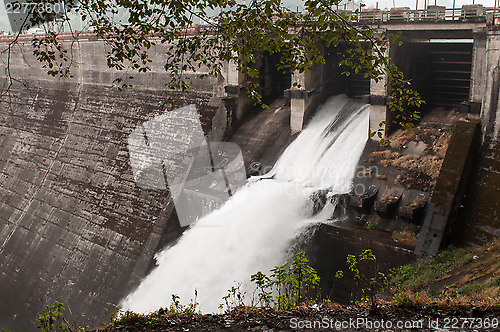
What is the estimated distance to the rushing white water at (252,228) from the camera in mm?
9594

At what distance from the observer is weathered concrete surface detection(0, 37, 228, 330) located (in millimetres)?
11703

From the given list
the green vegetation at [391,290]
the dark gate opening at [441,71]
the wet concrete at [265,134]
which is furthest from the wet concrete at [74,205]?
the dark gate opening at [441,71]

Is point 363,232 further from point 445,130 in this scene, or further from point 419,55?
point 419,55

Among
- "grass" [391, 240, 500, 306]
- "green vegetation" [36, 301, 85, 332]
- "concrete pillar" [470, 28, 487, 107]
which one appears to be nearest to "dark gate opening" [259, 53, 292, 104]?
"concrete pillar" [470, 28, 487, 107]

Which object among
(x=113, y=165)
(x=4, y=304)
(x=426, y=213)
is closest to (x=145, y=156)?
(x=113, y=165)

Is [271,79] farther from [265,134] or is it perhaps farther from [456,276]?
[456,276]

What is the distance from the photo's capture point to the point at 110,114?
1558 centimetres

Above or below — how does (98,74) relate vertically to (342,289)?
above

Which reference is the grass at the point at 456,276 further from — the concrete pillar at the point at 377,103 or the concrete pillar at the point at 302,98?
the concrete pillar at the point at 302,98

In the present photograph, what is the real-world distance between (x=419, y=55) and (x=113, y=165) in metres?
9.06

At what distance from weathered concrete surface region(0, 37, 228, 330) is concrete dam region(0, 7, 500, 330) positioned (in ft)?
0.13

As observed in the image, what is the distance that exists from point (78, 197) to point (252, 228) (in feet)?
21.0

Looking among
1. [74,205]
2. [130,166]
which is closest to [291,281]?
[130,166]

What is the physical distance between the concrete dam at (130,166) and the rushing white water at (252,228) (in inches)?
18.3
